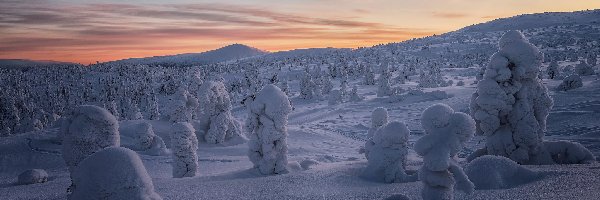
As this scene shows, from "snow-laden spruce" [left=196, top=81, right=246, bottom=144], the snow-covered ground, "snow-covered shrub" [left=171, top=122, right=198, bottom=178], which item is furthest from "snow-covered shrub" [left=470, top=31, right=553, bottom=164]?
"snow-laden spruce" [left=196, top=81, right=246, bottom=144]

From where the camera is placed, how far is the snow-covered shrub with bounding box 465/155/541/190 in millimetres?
9848

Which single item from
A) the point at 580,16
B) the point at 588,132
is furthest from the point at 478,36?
the point at 588,132

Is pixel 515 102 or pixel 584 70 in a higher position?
pixel 515 102

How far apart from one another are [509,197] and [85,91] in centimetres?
9908

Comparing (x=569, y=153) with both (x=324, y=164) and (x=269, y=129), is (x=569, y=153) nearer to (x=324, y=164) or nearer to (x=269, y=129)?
(x=324, y=164)

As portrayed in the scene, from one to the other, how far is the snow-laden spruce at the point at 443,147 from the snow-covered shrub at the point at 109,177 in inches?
178

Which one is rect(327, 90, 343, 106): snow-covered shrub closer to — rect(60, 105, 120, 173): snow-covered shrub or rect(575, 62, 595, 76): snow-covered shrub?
rect(575, 62, 595, 76): snow-covered shrub

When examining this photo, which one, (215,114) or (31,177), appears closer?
(31,177)

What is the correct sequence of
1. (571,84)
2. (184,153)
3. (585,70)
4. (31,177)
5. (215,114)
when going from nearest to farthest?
(31,177) → (184,153) → (215,114) → (571,84) → (585,70)

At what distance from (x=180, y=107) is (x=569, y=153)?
20.4m

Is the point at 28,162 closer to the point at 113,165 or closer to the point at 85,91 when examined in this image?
the point at 113,165

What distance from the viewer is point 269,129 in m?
14.4

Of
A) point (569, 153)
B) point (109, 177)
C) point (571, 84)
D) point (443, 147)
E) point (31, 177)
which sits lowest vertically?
point (31, 177)

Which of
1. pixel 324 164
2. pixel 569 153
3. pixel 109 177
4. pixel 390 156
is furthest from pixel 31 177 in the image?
pixel 569 153
